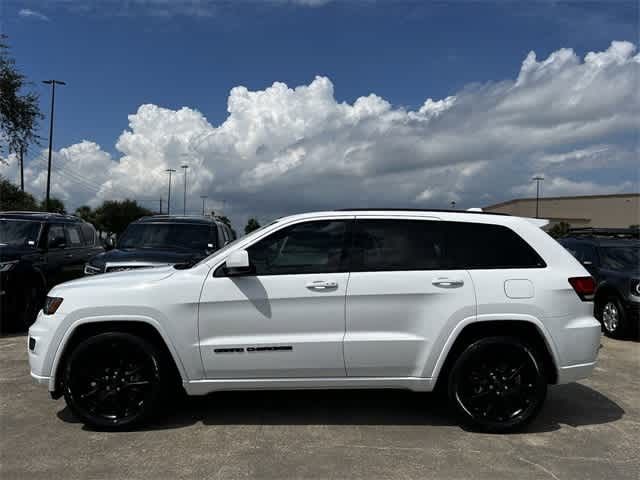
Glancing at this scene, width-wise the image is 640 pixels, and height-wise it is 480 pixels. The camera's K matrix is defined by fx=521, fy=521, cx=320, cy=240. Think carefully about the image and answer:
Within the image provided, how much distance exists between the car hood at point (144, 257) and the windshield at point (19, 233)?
70.5 inches

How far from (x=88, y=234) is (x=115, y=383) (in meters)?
7.81

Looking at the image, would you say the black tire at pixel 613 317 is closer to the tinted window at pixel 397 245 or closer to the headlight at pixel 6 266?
the tinted window at pixel 397 245

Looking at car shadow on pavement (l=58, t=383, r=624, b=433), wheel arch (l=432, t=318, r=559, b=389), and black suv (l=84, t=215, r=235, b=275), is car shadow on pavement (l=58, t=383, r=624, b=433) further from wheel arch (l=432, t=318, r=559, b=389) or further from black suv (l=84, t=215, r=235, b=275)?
black suv (l=84, t=215, r=235, b=275)

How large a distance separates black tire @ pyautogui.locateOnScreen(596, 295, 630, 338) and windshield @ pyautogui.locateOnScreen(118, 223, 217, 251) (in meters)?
6.68

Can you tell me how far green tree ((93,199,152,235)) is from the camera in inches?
2943

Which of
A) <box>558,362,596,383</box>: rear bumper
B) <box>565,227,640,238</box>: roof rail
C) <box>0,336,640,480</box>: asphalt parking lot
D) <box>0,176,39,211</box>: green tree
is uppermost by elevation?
<box>0,176,39,211</box>: green tree

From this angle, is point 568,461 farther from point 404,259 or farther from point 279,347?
point 279,347

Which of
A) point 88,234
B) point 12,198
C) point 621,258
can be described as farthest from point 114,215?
point 621,258

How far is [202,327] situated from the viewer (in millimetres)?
4180

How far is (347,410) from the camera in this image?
189 inches

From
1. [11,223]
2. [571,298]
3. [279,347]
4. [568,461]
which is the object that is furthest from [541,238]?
[11,223]

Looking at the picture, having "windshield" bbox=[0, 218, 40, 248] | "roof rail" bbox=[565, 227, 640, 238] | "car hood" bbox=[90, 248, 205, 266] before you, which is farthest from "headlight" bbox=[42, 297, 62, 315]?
"roof rail" bbox=[565, 227, 640, 238]

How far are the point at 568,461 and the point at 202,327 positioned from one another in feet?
9.57

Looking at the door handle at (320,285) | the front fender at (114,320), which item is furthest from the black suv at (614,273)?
the front fender at (114,320)
